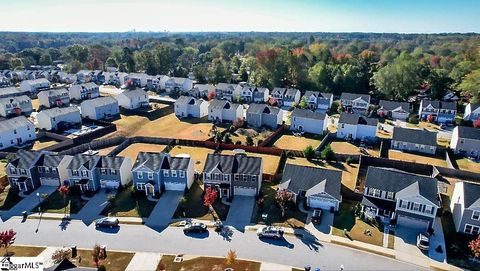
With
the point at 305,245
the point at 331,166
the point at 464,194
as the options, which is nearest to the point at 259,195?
the point at 305,245

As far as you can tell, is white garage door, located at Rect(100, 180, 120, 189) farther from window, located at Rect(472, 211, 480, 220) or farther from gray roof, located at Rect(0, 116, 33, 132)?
window, located at Rect(472, 211, 480, 220)

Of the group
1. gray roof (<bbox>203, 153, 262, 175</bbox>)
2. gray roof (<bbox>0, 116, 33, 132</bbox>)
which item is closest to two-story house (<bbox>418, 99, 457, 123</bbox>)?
gray roof (<bbox>203, 153, 262, 175</bbox>)

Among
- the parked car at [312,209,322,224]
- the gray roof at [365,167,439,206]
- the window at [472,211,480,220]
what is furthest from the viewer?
the parked car at [312,209,322,224]

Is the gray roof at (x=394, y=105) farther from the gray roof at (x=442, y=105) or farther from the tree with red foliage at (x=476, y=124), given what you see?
the tree with red foliage at (x=476, y=124)

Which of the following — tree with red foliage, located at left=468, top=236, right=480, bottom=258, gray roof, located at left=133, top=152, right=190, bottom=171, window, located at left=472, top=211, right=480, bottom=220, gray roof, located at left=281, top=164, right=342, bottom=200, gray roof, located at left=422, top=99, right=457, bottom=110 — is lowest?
tree with red foliage, located at left=468, top=236, right=480, bottom=258

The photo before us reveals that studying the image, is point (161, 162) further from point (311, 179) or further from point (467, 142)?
point (467, 142)

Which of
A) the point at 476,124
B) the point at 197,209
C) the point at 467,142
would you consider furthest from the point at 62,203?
the point at 476,124
